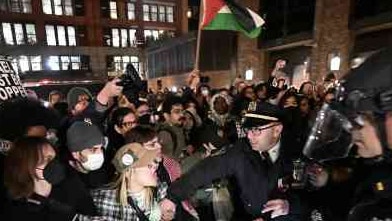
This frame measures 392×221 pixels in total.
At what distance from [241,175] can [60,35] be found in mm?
35050

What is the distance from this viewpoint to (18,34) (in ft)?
104

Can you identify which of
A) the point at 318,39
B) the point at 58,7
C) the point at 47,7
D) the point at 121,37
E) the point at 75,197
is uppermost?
the point at 58,7

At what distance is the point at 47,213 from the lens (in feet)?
6.92

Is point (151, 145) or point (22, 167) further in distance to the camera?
point (151, 145)

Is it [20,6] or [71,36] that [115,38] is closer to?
[71,36]

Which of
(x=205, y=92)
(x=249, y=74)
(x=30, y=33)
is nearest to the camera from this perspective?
(x=205, y=92)

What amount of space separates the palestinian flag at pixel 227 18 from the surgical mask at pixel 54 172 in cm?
471

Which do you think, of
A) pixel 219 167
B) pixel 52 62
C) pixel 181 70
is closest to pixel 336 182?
pixel 219 167

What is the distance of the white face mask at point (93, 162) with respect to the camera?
278 centimetres

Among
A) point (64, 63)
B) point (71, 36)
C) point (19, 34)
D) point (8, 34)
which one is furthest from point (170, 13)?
point (8, 34)

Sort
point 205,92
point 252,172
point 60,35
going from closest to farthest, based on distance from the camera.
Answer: point 252,172 < point 205,92 < point 60,35

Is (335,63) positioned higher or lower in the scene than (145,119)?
higher

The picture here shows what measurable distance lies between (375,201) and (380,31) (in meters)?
13.0

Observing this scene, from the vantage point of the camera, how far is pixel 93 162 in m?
2.80
